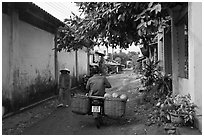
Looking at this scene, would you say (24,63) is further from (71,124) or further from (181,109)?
(181,109)

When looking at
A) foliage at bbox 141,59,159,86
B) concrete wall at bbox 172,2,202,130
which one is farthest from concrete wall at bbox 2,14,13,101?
foliage at bbox 141,59,159,86

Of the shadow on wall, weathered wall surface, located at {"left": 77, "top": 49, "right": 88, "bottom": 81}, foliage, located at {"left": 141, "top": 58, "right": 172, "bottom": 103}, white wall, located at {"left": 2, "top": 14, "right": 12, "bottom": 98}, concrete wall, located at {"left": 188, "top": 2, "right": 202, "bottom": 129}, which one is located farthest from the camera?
weathered wall surface, located at {"left": 77, "top": 49, "right": 88, "bottom": 81}

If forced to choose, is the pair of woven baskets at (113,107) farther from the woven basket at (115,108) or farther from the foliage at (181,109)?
the foliage at (181,109)

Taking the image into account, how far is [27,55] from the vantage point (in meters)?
8.80

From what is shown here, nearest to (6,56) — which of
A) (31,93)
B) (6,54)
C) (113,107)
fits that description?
(6,54)

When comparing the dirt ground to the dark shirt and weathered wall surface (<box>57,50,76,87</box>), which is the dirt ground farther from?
weathered wall surface (<box>57,50,76,87</box>)

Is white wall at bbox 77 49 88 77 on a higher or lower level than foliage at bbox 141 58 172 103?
higher

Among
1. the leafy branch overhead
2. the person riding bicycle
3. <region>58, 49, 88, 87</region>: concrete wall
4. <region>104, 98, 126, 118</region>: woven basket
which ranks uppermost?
the leafy branch overhead

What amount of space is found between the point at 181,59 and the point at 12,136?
5.68 metres

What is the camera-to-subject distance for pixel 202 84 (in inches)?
205

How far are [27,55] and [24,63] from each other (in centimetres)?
40

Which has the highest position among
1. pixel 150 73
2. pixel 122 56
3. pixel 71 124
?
pixel 122 56

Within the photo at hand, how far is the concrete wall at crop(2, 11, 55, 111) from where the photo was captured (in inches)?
291

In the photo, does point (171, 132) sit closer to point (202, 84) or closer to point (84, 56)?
point (202, 84)
